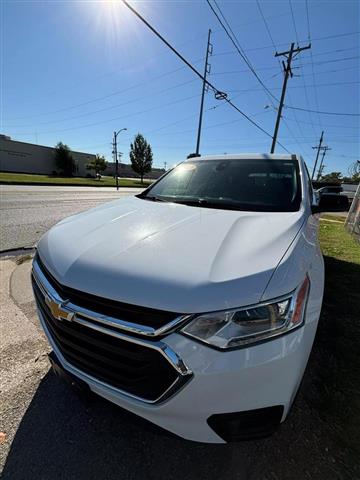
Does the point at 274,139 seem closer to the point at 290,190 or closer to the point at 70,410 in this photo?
the point at 290,190

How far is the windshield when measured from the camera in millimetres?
2377

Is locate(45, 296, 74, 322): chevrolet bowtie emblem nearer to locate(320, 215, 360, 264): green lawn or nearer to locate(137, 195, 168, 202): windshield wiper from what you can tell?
locate(137, 195, 168, 202): windshield wiper

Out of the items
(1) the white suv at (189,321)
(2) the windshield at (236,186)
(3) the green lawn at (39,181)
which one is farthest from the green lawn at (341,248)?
(3) the green lawn at (39,181)

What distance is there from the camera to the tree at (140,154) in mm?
56062

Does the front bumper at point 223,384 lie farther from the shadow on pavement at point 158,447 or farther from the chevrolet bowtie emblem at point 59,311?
the chevrolet bowtie emblem at point 59,311

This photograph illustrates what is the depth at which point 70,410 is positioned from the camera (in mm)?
1834

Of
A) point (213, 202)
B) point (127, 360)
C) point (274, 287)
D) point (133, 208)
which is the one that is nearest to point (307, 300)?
point (274, 287)

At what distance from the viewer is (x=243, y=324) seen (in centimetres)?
117

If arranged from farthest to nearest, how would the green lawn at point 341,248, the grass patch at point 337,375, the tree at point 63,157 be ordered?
the tree at point 63,157
the green lawn at point 341,248
the grass patch at point 337,375

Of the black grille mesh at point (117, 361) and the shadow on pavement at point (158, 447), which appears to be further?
the shadow on pavement at point (158, 447)

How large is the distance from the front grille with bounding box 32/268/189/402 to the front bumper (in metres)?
0.06

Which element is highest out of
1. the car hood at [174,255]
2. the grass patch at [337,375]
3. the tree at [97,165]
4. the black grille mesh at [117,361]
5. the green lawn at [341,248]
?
the tree at [97,165]

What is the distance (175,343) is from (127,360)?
0.96 feet

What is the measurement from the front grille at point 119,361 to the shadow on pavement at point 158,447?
0.55 ft
